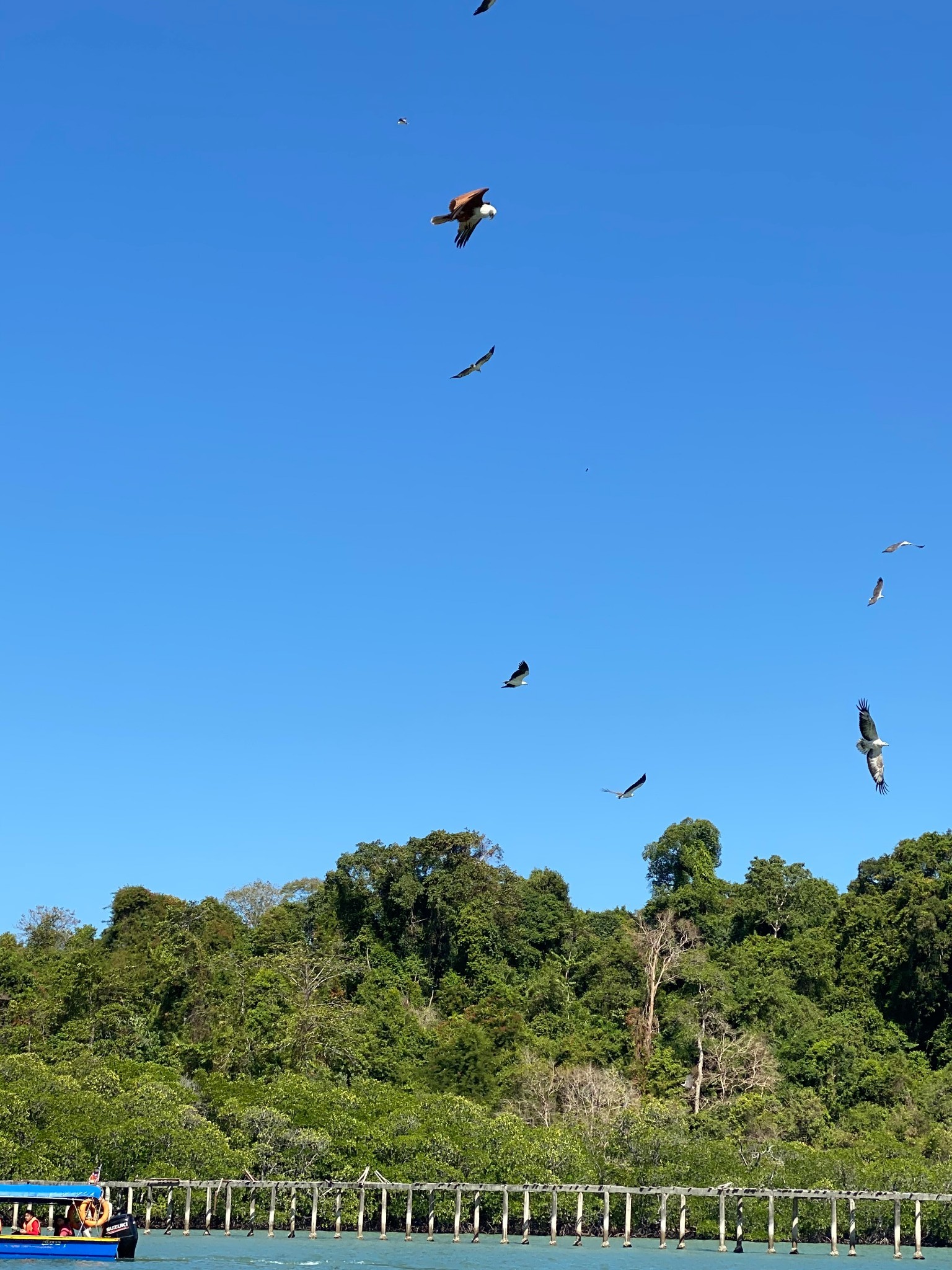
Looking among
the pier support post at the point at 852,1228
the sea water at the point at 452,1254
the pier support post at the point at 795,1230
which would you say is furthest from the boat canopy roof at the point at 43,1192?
the pier support post at the point at 852,1228

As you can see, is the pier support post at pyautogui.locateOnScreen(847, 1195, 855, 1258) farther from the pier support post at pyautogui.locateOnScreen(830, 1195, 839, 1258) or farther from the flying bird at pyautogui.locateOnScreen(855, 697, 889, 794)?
the flying bird at pyautogui.locateOnScreen(855, 697, 889, 794)

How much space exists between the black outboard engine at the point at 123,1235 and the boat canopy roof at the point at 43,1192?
961mm

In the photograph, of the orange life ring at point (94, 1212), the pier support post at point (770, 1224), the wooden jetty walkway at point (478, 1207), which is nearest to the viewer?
the orange life ring at point (94, 1212)

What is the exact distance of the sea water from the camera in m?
41.9

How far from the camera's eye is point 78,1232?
4031 cm

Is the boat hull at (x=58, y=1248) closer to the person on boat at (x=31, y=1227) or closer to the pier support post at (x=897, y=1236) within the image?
the person on boat at (x=31, y=1227)

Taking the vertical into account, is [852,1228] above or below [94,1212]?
below

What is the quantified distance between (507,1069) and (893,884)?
21.1 metres

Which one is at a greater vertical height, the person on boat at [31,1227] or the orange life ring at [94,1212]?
the orange life ring at [94,1212]

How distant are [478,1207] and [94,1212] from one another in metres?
15.0

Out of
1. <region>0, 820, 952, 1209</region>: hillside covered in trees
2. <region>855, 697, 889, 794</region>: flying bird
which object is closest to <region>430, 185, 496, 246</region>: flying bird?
<region>855, 697, 889, 794</region>: flying bird

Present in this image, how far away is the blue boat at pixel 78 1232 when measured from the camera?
38.8 m

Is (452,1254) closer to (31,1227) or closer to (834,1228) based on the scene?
(834,1228)

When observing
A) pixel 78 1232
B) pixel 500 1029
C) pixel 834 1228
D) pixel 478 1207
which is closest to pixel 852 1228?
pixel 834 1228
